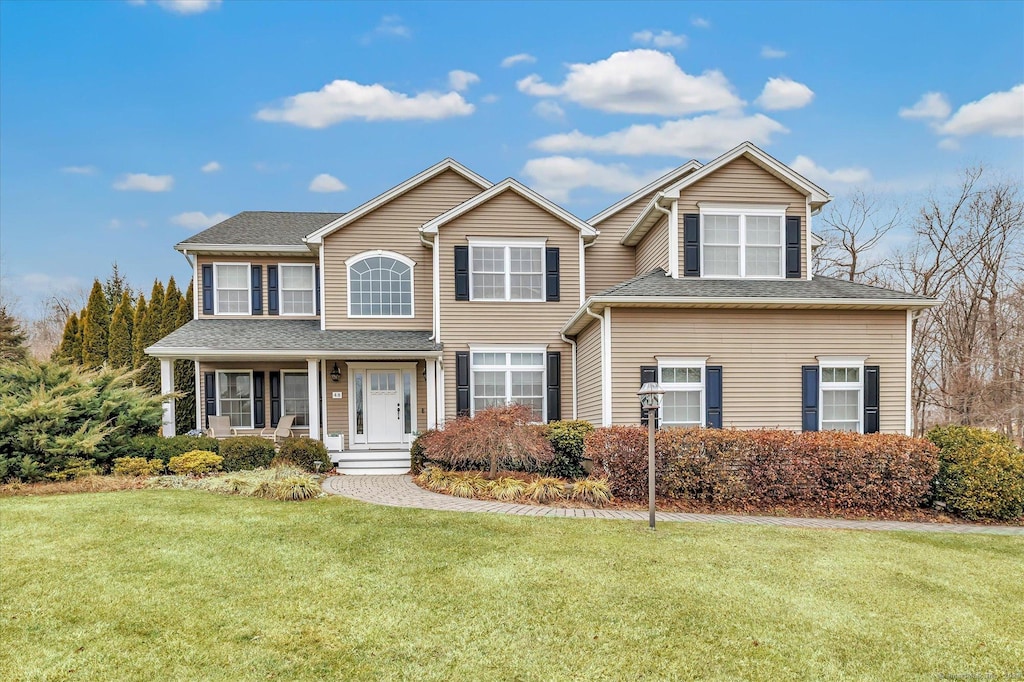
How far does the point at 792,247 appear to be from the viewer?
1355 centimetres

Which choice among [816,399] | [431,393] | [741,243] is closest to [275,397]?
[431,393]

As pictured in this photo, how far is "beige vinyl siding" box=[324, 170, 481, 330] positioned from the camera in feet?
51.7

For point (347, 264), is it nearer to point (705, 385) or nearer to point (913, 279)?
point (705, 385)

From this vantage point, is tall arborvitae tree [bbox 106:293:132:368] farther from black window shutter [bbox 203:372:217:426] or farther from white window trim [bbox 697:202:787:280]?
white window trim [bbox 697:202:787:280]

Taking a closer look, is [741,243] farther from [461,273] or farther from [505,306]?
[461,273]

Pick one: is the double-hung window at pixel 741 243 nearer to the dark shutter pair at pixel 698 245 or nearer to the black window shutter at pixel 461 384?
the dark shutter pair at pixel 698 245

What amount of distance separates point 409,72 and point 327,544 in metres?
18.2

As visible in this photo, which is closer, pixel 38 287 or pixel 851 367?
pixel 851 367

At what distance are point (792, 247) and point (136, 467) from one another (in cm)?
1398

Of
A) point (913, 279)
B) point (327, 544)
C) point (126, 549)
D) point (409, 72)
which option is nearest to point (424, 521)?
point (327, 544)

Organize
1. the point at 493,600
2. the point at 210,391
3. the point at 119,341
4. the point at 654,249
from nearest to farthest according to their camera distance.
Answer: the point at 493,600 → the point at 654,249 → the point at 210,391 → the point at 119,341

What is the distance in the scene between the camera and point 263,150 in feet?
79.2

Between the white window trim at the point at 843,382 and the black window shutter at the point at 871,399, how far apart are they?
7cm

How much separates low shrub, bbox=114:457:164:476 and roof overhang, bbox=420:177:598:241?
7390 mm
